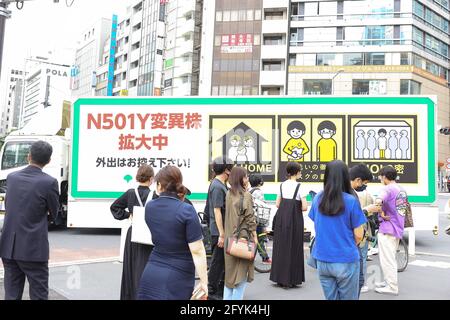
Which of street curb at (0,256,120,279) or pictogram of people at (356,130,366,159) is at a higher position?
pictogram of people at (356,130,366,159)

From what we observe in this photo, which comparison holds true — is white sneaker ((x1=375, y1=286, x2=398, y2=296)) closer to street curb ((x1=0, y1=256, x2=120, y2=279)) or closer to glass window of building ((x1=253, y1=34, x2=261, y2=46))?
street curb ((x1=0, y1=256, x2=120, y2=279))

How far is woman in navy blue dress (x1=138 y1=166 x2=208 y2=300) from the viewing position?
10.2ft

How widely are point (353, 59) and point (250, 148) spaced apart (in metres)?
37.8

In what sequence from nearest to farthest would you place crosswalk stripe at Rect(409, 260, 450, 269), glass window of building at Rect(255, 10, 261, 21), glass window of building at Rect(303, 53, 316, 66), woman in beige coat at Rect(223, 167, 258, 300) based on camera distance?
woman in beige coat at Rect(223, 167, 258, 300), crosswalk stripe at Rect(409, 260, 450, 269), glass window of building at Rect(303, 53, 316, 66), glass window of building at Rect(255, 10, 261, 21)

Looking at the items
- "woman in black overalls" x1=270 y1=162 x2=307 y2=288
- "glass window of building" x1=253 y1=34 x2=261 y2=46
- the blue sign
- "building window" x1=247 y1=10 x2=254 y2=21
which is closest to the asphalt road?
"woman in black overalls" x1=270 y1=162 x2=307 y2=288

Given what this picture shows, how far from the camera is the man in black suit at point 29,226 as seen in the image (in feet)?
12.8

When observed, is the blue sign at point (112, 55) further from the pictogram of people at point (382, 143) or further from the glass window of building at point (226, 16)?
the pictogram of people at point (382, 143)

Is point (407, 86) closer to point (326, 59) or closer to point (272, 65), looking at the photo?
point (326, 59)

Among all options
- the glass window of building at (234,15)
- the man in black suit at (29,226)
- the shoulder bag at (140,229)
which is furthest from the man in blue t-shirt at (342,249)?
the glass window of building at (234,15)

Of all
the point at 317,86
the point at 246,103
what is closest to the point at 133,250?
the point at 246,103

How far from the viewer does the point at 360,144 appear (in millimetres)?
9734

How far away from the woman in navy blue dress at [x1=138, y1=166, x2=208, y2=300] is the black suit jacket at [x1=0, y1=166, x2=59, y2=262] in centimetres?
124

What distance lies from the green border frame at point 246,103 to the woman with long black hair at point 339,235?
6.24 m
